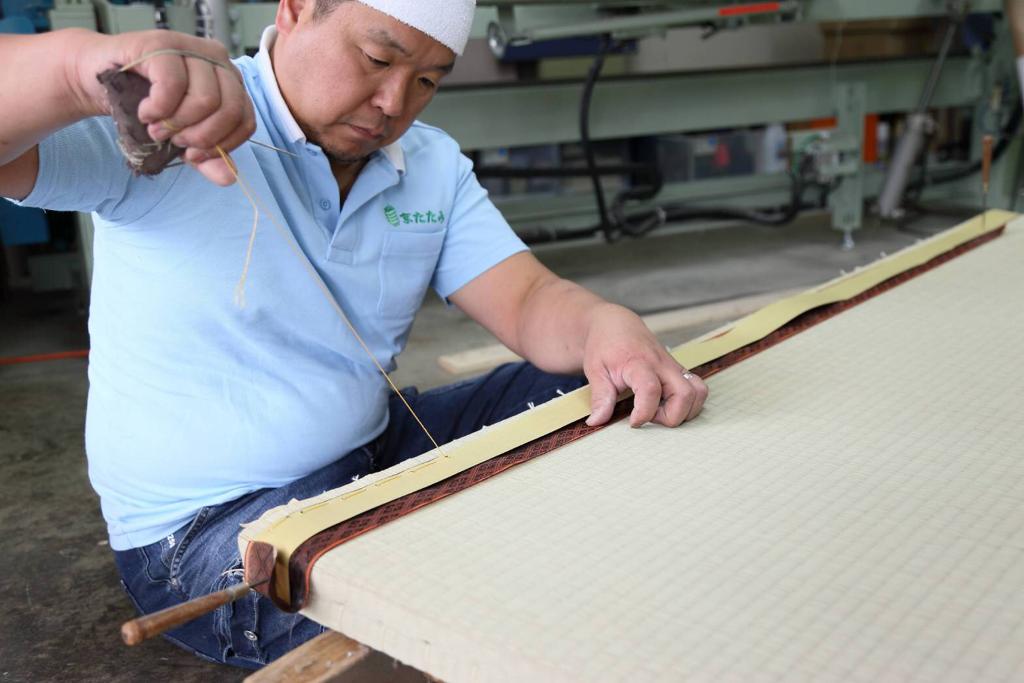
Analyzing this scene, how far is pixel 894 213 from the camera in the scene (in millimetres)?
3900

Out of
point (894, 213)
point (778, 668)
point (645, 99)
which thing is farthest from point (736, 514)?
point (894, 213)

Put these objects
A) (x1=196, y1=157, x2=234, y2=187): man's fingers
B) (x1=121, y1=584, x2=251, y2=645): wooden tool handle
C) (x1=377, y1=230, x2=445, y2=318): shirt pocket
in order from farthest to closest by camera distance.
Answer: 1. (x1=377, y1=230, x2=445, y2=318): shirt pocket
2. (x1=196, y1=157, x2=234, y2=187): man's fingers
3. (x1=121, y1=584, x2=251, y2=645): wooden tool handle

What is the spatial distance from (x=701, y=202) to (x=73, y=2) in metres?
2.42

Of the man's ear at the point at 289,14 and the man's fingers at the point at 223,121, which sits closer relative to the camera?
the man's fingers at the point at 223,121

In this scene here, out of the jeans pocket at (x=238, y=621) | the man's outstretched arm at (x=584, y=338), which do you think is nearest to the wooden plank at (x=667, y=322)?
the man's outstretched arm at (x=584, y=338)

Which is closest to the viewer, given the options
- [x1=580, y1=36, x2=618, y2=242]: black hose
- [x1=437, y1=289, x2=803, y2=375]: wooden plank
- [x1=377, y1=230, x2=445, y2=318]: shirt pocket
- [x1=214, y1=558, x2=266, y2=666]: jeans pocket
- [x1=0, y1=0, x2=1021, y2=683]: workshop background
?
[x1=214, y1=558, x2=266, y2=666]: jeans pocket

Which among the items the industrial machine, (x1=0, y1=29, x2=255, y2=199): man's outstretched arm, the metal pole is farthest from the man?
the metal pole

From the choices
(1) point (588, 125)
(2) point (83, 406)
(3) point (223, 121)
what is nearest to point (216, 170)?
(3) point (223, 121)

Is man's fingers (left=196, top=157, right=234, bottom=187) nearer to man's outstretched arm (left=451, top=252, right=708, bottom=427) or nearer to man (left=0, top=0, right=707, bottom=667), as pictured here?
man (left=0, top=0, right=707, bottom=667)

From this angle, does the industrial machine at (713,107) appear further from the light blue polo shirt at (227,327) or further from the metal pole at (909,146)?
the light blue polo shirt at (227,327)

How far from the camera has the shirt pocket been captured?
3.81 feet

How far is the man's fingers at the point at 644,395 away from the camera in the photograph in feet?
3.26

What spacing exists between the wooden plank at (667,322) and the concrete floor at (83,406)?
44mm

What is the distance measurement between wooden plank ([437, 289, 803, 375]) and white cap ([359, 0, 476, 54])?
4.05ft
